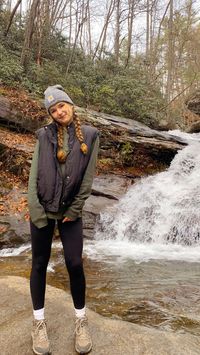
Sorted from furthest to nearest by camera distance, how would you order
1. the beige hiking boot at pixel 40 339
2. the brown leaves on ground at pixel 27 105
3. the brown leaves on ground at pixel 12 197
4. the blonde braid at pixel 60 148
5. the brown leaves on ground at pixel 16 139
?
1. the brown leaves on ground at pixel 27 105
2. the brown leaves on ground at pixel 16 139
3. the brown leaves on ground at pixel 12 197
4. the blonde braid at pixel 60 148
5. the beige hiking boot at pixel 40 339

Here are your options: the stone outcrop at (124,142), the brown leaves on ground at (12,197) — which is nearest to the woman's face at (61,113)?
the brown leaves on ground at (12,197)

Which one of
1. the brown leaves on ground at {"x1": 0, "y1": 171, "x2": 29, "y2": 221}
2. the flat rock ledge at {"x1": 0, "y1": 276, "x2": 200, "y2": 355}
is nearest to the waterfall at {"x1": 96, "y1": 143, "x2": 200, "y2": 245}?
the brown leaves on ground at {"x1": 0, "y1": 171, "x2": 29, "y2": 221}

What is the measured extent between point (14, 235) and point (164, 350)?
5.82m

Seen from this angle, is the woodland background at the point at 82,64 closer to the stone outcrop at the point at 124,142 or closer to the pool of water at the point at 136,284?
the stone outcrop at the point at 124,142

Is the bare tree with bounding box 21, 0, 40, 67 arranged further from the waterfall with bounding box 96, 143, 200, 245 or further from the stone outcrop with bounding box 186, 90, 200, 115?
the stone outcrop with bounding box 186, 90, 200, 115

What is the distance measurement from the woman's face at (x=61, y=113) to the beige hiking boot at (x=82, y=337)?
161 centimetres

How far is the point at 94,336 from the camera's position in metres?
2.97

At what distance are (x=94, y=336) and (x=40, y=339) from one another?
468mm

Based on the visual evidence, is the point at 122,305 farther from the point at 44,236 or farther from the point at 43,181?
the point at 43,181

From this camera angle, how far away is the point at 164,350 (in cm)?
277

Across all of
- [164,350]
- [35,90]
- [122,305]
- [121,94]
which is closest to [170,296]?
[122,305]

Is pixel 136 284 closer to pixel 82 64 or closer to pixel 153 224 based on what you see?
pixel 153 224

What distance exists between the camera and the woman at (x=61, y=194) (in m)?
2.77

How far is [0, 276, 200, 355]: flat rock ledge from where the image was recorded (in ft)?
9.11
